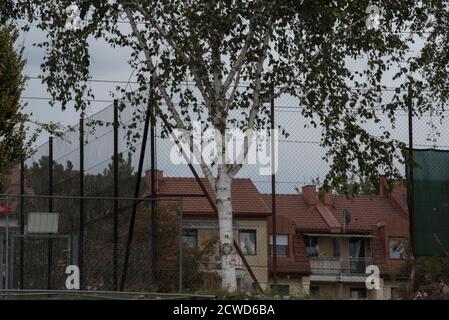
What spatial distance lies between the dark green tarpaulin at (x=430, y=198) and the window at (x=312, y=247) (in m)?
38.4

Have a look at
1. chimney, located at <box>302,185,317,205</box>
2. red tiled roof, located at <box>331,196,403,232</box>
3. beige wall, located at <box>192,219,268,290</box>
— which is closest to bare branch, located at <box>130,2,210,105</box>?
beige wall, located at <box>192,219,268,290</box>

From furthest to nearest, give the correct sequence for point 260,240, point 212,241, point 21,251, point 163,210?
1. point 260,240
2. point 212,241
3. point 163,210
4. point 21,251

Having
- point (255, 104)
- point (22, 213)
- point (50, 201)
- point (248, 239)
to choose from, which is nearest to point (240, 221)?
point (248, 239)

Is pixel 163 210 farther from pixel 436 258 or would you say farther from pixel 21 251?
pixel 436 258

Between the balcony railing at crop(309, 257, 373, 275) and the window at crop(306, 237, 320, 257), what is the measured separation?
2.05ft

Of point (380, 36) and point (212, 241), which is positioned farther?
point (212, 241)

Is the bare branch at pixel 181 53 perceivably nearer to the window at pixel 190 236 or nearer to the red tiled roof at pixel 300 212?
the window at pixel 190 236

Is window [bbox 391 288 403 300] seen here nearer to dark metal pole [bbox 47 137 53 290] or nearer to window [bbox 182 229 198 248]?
dark metal pole [bbox 47 137 53 290]

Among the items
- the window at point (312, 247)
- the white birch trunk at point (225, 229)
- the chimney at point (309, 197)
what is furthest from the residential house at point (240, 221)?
the white birch trunk at point (225, 229)

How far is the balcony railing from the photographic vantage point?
55.5 m

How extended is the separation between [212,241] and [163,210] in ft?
41.9

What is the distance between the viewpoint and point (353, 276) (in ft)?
171

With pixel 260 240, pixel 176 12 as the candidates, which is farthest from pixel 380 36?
pixel 260 240

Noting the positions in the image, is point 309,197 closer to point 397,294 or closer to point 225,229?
point 397,294
